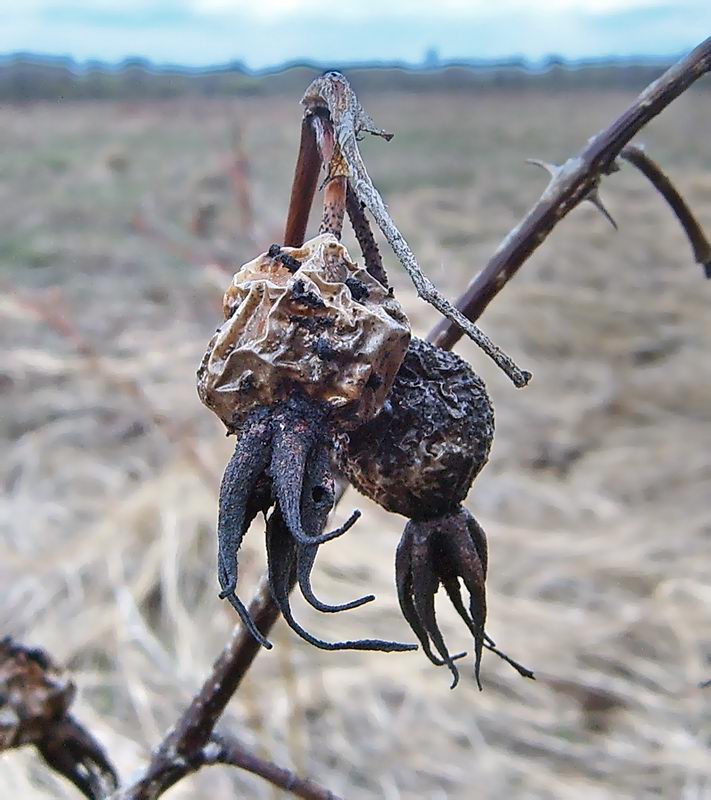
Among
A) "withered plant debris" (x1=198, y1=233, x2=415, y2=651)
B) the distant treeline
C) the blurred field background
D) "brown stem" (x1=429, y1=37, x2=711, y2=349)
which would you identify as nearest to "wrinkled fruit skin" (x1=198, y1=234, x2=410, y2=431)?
"withered plant debris" (x1=198, y1=233, x2=415, y2=651)

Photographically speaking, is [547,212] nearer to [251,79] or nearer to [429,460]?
[429,460]

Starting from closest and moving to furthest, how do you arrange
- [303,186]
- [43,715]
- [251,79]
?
1. [303,186]
2. [43,715]
3. [251,79]

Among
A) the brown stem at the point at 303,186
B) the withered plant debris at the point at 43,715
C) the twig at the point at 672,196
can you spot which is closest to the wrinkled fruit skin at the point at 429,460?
the brown stem at the point at 303,186

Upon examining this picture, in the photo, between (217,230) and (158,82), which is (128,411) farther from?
(158,82)

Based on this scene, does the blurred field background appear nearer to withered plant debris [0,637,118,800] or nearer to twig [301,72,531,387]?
withered plant debris [0,637,118,800]

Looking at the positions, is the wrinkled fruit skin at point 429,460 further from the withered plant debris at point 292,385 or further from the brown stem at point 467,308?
the brown stem at point 467,308

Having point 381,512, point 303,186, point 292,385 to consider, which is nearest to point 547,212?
point 303,186

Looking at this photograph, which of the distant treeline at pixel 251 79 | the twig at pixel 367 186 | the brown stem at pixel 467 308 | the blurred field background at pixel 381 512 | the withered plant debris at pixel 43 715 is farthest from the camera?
the distant treeline at pixel 251 79
